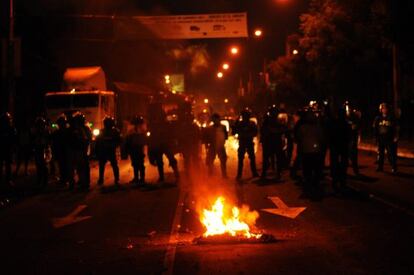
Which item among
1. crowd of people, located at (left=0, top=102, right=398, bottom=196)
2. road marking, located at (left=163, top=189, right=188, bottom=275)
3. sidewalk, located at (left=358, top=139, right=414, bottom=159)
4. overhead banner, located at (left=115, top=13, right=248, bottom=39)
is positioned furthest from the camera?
overhead banner, located at (left=115, top=13, right=248, bottom=39)

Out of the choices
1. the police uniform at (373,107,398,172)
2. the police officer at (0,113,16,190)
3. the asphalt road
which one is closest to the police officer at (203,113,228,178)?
the asphalt road

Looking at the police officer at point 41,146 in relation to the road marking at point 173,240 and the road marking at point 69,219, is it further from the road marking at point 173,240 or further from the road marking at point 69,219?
the road marking at point 173,240

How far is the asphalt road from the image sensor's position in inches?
306

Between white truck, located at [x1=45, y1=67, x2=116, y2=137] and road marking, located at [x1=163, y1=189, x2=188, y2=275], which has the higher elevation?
white truck, located at [x1=45, y1=67, x2=116, y2=137]

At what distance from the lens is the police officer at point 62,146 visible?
16.2 m

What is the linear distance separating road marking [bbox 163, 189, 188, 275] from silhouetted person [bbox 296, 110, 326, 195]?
310 centimetres

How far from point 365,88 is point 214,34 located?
372 inches

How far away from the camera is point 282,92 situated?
1954 inches

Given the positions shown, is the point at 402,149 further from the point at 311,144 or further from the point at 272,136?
the point at 311,144

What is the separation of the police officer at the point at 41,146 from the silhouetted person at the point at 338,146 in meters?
7.74

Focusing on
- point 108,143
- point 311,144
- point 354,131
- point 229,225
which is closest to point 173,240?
point 229,225

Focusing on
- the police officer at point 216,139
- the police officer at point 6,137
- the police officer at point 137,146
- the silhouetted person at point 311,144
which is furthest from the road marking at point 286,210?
the police officer at point 6,137

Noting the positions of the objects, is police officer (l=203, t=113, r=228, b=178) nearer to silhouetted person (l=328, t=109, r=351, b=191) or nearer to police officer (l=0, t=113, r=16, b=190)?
silhouetted person (l=328, t=109, r=351, b=191)

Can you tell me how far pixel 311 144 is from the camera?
14.6 m
